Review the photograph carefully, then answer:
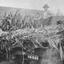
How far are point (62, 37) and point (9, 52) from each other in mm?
3224

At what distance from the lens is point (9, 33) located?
725cm

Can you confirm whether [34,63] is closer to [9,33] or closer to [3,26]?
[9,33]

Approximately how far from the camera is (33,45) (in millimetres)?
7219

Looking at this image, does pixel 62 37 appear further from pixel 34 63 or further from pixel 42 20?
pixel 34 63

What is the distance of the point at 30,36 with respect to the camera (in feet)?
23.5

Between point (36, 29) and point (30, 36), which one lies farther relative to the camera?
point (36, 29)

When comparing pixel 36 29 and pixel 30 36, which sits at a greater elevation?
pixel 36 29

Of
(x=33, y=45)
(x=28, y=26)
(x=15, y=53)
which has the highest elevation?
(x=28, y=26)

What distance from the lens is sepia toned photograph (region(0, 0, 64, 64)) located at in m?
7.13

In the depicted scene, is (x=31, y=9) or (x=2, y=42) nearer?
(x=2, y=42)

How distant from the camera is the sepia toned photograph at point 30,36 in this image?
713cm

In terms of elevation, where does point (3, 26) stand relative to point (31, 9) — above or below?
below

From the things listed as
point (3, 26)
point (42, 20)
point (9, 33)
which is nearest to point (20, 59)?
point (9, 33)

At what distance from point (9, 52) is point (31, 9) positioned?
9.84 feet
